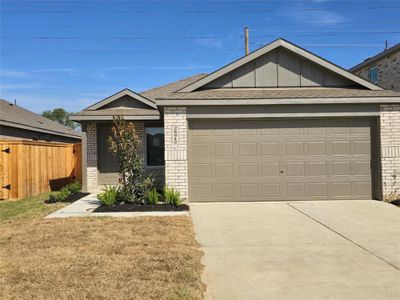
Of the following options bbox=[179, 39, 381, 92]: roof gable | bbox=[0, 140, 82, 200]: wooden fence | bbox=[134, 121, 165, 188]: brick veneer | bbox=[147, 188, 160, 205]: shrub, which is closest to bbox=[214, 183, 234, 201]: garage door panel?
bbox=[147, 188, 160, 205]: shrub

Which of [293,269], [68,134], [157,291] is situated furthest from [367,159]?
[68,134]

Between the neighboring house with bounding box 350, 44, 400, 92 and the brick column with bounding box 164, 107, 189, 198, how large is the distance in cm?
1489

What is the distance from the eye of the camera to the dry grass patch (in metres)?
4.49

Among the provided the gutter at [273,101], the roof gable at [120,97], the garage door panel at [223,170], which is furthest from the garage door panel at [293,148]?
the roof gable at [120,97]

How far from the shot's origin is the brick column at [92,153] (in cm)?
1502

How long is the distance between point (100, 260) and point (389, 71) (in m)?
21.7

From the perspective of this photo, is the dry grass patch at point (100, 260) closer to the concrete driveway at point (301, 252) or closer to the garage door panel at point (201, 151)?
the concrete driveway at point (301, 252)

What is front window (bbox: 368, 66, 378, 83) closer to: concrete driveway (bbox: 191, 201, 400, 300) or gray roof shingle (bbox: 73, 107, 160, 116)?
gray roof shingle (bbox: 73, 107, 160, 116)

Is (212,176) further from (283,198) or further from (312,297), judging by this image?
(312,297)

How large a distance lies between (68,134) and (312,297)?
25802 mm

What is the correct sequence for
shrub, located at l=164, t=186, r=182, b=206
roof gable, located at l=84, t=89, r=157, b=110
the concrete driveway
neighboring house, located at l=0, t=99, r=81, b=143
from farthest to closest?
neighboring house, located at l=0, t=99, r=81, b=143, roof gable, located at l=84, t=89, r=157, b=110, shrub, located at l=164, t=186, r=182, b=206, the concrete driveway

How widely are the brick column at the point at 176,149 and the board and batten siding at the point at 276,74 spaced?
162cm

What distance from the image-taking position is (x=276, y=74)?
1216cm

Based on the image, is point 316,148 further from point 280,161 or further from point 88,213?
point 88,213
